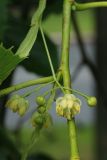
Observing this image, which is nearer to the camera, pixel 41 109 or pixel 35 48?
pixel 41 109

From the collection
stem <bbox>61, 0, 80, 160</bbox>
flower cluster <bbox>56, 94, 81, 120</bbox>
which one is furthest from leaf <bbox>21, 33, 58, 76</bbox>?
flower cluster <bbox>56, 94, 81, 120</bbox>

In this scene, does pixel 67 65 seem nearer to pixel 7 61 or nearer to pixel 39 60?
pixel 7 61

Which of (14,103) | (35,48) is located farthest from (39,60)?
(14,103)

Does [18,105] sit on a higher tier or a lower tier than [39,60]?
higher

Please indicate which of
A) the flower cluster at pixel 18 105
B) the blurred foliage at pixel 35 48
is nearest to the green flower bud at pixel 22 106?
the flower cluster at pixel 18 105

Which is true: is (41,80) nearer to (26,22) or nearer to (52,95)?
(52,95)
